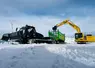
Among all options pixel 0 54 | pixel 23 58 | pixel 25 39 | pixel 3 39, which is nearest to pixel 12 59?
pixel 23 58

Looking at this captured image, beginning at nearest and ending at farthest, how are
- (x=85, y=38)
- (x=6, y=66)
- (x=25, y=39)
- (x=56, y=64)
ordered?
(x=6, y=66) → (x=56, y=64) → (x=25, y=39) → (x=85, y=38)

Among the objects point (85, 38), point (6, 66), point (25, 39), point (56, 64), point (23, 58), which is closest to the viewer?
point (6, 66)

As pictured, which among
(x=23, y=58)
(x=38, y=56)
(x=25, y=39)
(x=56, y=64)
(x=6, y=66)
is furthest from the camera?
(x=25, y=39)

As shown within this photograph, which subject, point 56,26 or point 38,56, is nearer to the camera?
point 38,56

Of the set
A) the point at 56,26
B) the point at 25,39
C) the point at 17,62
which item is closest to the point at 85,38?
the point at 56,26

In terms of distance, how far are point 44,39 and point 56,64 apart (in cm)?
2324

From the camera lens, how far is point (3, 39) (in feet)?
126

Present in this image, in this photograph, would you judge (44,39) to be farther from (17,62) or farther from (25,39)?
(17,62)

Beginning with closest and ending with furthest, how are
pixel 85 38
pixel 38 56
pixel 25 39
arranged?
pixel 38 56 → pixel 25 39 → pixel 85 38

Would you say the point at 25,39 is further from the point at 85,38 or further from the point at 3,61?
the point at 3,61

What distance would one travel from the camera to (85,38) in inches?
1491

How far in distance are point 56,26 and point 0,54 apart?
25876 mm

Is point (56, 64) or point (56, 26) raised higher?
point (56, 26)

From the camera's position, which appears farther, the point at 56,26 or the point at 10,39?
the point at 56,26
